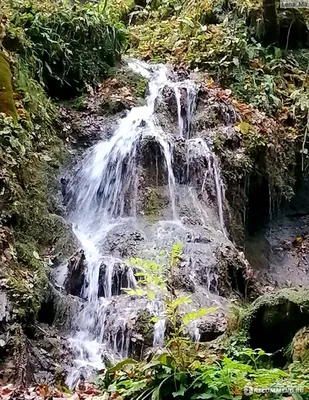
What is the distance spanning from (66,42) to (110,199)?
3.32 metres

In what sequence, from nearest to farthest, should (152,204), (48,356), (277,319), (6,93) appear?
(277,319), (48,356), (6,93), (152,204)

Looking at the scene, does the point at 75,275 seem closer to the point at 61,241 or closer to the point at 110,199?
the point at 61,241

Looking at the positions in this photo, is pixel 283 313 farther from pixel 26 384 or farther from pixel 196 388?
pixel 26 384

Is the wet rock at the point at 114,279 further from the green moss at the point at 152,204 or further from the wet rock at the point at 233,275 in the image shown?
the green moss at the point at 152,204

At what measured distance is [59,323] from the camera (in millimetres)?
5289

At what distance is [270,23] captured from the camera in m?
10.8

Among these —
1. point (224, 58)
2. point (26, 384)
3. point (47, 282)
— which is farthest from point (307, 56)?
point (26, 384)

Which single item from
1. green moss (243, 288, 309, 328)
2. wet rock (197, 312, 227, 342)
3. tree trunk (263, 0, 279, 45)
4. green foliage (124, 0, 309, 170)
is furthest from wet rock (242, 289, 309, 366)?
tree trunk (263, 0, 279, 45)

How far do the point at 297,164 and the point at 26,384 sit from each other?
22.9 feet

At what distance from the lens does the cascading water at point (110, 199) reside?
5207 mm

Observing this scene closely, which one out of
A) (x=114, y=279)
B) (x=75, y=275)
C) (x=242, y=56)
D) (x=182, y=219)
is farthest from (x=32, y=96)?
(x=242, y=56)

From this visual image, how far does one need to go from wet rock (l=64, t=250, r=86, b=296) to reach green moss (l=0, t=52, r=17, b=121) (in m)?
2.01

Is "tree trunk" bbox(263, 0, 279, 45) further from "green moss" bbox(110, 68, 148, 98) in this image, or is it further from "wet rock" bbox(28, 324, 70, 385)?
"wet rock" bbox(28, 324, 70, 385)

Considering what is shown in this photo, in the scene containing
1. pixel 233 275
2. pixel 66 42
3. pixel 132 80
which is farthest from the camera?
pixel 132 80
